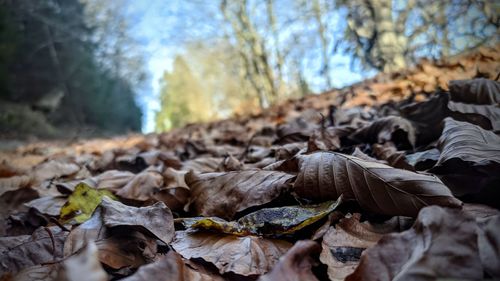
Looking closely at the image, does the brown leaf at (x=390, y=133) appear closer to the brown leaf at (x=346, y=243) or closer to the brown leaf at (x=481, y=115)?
the brown leaf at (x=481, y=115)

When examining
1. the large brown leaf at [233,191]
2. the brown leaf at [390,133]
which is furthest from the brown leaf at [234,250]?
the brown leaf at [390,133]

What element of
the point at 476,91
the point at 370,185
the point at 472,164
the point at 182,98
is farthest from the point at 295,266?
the point at 182,98

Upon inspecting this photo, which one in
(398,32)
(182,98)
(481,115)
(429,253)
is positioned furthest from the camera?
(182,98)

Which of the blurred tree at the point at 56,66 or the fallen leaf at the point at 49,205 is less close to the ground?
the blurred tree at the point at 56,66

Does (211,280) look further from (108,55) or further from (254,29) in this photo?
(108,55)

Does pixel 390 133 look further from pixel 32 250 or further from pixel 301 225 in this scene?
pixel 32 250

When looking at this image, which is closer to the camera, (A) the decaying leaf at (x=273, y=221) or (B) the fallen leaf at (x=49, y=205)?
(A) the decaying leaf at (x=273, y=221)

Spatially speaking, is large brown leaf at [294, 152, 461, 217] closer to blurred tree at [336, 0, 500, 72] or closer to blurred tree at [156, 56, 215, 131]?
blurred tree at [336, 0, 500, 72]

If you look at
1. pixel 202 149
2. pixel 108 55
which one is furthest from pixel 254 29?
pixel 202 149
